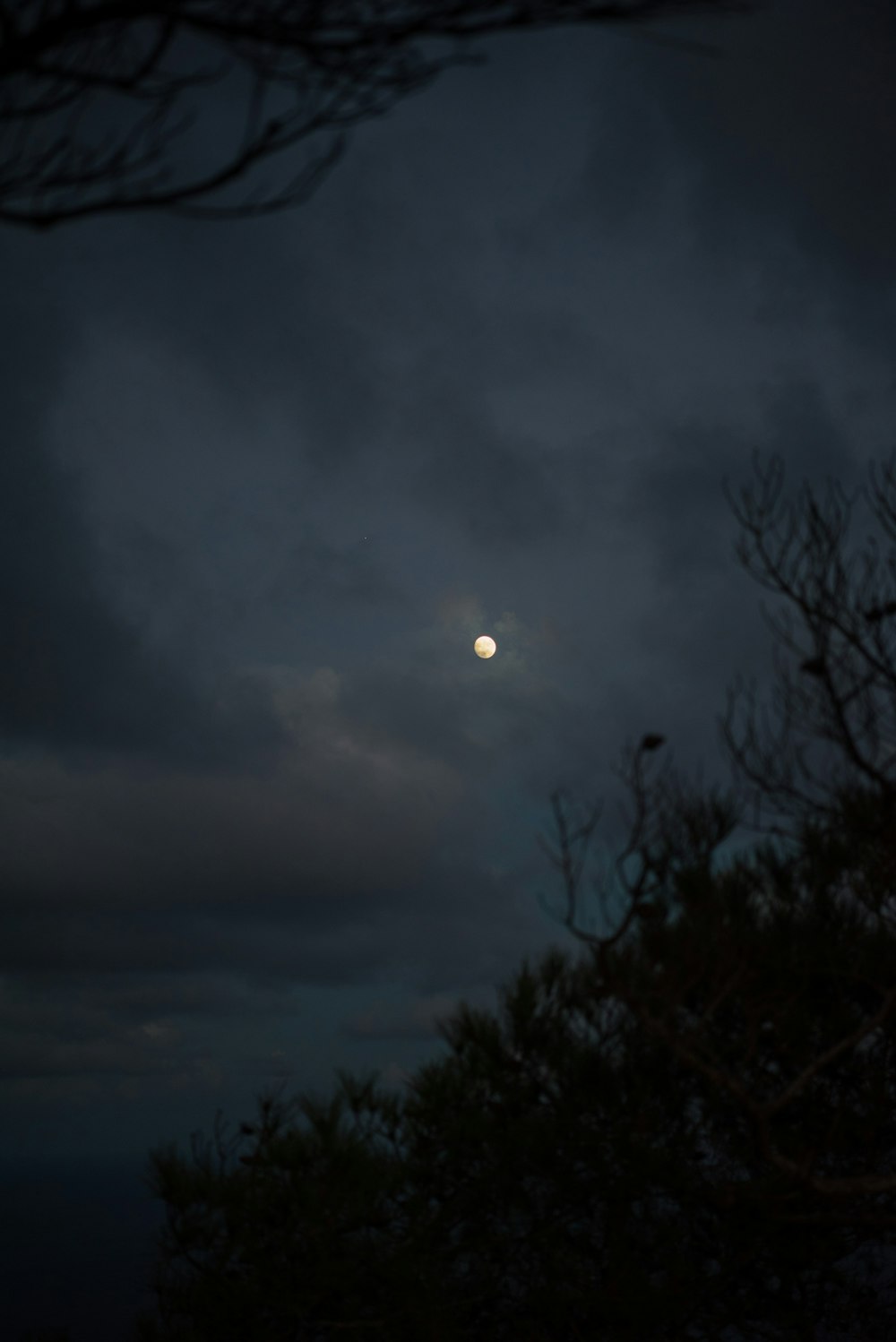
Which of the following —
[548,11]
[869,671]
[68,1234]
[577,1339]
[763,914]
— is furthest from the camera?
[68,1234]

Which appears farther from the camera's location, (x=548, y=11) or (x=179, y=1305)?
(x=179, y=1305)

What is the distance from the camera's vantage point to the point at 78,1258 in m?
76.3

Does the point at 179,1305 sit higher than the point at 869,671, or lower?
lower

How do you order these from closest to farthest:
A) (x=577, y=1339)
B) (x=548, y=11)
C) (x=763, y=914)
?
(x=548, y=11), (x=577, y=1339), (x=763, y=914)

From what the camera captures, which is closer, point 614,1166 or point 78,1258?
point 614,1166

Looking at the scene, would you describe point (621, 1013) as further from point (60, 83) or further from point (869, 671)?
point (60, 83)

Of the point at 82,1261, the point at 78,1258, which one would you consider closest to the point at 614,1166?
the point at 82,1261

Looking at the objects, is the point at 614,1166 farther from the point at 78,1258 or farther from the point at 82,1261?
the point at 78,1258

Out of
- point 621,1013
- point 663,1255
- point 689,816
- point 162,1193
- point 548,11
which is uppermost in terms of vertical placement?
point 548,11

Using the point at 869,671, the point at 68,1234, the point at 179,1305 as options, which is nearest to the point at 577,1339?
the point at 179,1305

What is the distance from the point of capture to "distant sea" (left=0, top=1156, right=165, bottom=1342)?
6559 mm

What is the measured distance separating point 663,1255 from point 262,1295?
88.6 inches

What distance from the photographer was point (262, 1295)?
19.7ft

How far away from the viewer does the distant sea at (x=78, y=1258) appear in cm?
656
